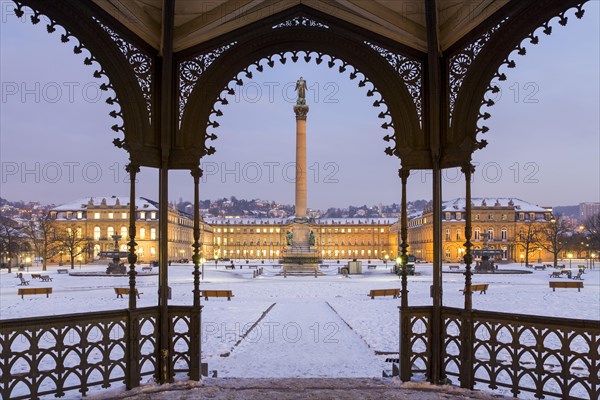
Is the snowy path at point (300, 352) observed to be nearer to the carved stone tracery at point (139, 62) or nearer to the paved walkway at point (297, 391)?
the paved walkway at point (297, 391)

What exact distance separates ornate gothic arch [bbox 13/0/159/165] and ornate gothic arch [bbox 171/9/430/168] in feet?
1.68

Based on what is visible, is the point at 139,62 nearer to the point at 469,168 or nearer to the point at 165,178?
the point at 165,178

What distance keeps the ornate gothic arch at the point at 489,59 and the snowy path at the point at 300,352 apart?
432cm

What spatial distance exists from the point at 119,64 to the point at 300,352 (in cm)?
669

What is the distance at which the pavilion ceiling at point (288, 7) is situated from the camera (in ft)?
24.5

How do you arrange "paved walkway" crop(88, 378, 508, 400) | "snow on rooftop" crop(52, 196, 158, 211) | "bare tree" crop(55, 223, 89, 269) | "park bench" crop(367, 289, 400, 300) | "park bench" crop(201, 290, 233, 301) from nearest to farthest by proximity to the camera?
"paved walkway" crop(88, 378, 508, 400) → "park bench" crop(201, 290, 233, 301) → "park bench" crop(367, 289, 400, 300) → "bare tree" crop(55, 223, 89, 269) → "snow on rooftop" crop(52, 196, 158, 211)

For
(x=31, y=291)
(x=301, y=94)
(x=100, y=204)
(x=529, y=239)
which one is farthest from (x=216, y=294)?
(x=100, y=204)

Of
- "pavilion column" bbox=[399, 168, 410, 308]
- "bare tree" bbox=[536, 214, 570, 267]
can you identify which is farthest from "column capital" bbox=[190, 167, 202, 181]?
"bare tree" bbox=[536, 214, 570, 267]

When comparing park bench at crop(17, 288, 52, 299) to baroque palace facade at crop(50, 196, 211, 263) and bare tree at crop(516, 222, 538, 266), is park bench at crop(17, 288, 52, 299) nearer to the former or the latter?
bare tree at crop(516, 222, 538, 266)

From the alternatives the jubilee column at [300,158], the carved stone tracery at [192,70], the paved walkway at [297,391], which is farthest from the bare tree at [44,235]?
the paved walkway at [297,391]

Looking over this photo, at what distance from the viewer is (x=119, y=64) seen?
7.38m

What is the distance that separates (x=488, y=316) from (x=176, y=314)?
437cm

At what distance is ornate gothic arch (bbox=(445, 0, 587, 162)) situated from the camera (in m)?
6.51

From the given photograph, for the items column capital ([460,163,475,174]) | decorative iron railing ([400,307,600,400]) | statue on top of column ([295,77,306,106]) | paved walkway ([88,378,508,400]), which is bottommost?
paved walkway ([88,378,508,400])
